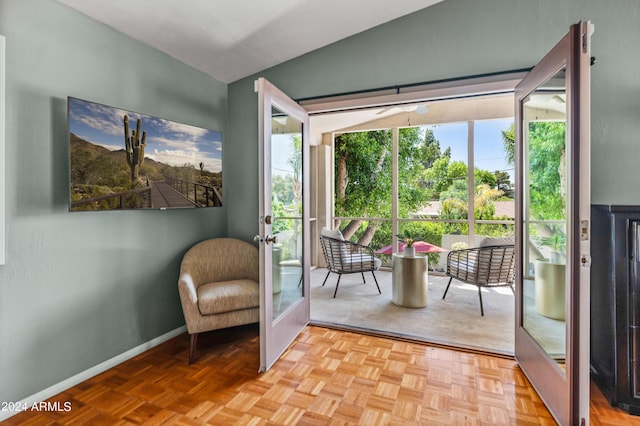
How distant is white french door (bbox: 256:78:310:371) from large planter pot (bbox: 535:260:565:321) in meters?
1.78

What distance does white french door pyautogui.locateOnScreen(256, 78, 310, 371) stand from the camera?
2.22m

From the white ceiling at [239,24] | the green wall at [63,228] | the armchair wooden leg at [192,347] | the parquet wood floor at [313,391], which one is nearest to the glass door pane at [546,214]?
the parquet wood floor at [313,391]

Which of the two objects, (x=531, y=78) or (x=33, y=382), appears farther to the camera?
(x=531, y=78)

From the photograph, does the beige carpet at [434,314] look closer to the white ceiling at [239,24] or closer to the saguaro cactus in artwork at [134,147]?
the saguaro cactus in artwork at [134,147]

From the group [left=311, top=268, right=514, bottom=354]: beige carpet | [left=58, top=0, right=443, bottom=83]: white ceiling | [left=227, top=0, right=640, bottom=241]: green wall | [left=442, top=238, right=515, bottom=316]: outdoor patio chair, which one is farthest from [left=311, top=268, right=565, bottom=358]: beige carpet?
[left=58, top=0, right=443, bottom=83]: white ceiling

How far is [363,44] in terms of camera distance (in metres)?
2.74

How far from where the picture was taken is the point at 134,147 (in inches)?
90.1

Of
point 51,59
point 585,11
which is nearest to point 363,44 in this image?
point 585,11

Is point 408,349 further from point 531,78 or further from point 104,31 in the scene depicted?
point 104,31

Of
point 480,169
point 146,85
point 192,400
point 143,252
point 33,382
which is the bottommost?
point 192,400

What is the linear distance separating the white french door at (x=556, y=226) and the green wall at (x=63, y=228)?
2.76 meters

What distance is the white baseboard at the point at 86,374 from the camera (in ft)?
5.98

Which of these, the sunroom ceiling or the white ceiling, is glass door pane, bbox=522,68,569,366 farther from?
the sunroom ceiling

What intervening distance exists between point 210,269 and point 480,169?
431 centimetres
